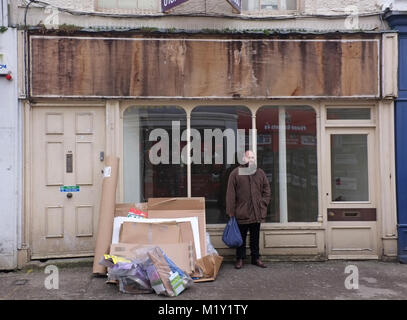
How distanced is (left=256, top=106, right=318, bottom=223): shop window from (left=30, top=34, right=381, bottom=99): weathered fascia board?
44cm

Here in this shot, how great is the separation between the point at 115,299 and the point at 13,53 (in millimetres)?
4202

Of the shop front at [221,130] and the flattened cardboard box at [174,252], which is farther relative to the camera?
the shop front at [221,130]

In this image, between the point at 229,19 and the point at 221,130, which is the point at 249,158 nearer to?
the point at 221,130

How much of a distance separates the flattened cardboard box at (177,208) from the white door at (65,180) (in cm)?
106

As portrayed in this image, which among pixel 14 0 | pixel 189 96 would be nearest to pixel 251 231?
pixel 189 96

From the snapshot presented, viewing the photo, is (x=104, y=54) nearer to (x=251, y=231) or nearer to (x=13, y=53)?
(x=13, y=53)

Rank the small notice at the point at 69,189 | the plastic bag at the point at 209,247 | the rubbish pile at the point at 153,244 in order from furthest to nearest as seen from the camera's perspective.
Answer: the small notice at the point at 69,189, the plastic bag at the point at 209,247, the rubbish pile at the point at 153,244

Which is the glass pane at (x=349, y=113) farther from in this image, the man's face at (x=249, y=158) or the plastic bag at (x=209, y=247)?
the plastic bag at (x=209, y=247)

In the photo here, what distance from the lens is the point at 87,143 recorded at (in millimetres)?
7324

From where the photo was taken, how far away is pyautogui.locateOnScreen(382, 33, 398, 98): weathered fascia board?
7.38 metres

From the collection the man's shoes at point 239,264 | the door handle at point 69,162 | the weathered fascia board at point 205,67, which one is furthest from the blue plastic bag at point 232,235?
the door handle at point 69,162

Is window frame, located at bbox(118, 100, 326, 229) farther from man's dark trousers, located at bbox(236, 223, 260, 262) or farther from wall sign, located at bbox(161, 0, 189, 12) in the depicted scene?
wall sign, located at bbox(161, 0, 189, 12)

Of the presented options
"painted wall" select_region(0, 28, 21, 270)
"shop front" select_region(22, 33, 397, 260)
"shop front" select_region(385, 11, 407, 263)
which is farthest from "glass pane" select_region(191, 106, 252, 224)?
"painted wall" select_region(0, 28, 21, 270)

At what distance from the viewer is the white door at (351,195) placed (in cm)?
750
